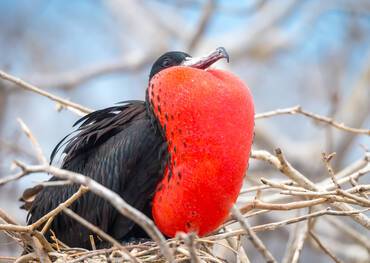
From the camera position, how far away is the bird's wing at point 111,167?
93.9 inches

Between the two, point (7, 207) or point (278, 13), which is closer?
point (7, 207)

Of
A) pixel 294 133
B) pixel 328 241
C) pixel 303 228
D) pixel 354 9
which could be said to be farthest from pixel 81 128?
pixel 294 133

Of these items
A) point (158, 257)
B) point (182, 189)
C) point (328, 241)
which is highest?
point (328, 241)

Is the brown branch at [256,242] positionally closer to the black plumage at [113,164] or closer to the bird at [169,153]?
the bird at [169,153]

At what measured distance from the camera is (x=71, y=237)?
252cm

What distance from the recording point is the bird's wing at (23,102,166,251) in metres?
2.38

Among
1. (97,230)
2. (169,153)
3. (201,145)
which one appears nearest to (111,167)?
(169,153)

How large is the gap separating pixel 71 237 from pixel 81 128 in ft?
1.16

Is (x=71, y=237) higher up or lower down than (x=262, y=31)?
lower down

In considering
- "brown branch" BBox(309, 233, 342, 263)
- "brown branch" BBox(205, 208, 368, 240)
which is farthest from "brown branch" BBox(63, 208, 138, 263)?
"brown branch" BBox(309, 233, 342, 263)

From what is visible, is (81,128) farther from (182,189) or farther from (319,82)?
(319,82)

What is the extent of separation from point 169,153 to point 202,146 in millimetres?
151

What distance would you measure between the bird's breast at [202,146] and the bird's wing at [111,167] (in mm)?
71

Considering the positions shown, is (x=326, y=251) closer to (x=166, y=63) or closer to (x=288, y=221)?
(x=288, y=221)
